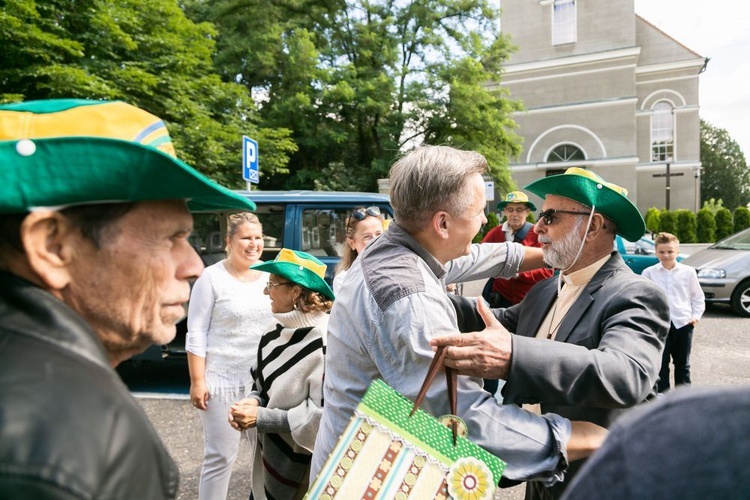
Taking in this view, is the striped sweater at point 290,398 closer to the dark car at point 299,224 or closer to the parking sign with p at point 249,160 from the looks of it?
the dark car at point 299,224

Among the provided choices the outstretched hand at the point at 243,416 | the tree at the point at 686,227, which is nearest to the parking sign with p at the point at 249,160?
the outstretched hand at the point at 243,416

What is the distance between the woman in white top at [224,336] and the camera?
10.0 feet

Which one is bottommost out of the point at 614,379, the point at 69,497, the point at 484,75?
the point at 614,379

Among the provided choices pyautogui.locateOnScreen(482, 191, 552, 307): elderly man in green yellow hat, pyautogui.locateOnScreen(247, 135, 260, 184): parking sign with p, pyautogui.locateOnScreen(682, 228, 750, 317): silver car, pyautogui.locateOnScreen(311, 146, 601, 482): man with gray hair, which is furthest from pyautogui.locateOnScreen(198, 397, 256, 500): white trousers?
pyautogui.locateOnScreen(682, 228, 750, 317): silver car

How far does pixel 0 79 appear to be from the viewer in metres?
11.2

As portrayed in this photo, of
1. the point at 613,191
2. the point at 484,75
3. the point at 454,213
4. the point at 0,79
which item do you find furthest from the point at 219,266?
the point at 484,75

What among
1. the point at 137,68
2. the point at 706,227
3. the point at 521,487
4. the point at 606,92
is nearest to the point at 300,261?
the point at 521,487

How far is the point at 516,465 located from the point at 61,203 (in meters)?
1.13

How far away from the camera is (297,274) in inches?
103

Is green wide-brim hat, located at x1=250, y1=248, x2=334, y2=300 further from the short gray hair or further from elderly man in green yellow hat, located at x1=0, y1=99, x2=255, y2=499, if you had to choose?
elderly man in green yellow hat, located at x1=0, y1=99, x2=255, y2=499

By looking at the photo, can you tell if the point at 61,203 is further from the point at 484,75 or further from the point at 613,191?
the point at 484,75

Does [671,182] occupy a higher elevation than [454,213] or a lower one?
higher

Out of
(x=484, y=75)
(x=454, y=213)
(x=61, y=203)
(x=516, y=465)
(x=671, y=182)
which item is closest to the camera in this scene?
(x=61, y=203)

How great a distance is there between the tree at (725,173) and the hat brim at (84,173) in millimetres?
77703
